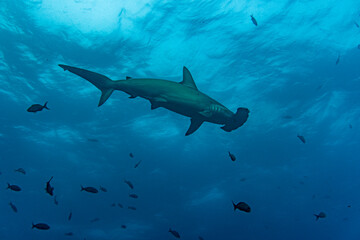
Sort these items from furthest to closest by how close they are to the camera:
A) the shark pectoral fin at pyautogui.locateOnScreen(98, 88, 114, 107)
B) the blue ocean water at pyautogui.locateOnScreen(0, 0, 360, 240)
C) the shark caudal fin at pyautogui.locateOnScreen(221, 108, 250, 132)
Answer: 1. the blue ocean water at pyautogui.locateOnScreen(0, 0, 360, 240)
2. the shark pectoral fin at pyautogui.locateOnScreen(98, 88, 114, 107)
3. the shark caudal fin at pyautogui.locateOnScreen(221, 108, 250, 132)

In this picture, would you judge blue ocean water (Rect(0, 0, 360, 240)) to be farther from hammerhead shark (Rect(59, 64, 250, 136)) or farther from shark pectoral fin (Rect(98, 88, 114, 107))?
hammerhead shark (Rect(59, 64, 250, 136))

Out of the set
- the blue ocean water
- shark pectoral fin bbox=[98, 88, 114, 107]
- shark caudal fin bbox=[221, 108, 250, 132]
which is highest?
the blue ocean water

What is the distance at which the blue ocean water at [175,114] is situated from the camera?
13.0 metres

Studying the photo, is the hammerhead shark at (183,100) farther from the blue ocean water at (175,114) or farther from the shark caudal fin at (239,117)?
the blue ocean water at (175,114)

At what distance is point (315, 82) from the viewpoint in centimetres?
1814

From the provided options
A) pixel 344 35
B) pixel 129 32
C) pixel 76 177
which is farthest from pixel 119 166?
pixel 344 35

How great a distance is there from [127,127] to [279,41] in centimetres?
1285

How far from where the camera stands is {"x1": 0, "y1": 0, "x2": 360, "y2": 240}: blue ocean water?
13.0 metres

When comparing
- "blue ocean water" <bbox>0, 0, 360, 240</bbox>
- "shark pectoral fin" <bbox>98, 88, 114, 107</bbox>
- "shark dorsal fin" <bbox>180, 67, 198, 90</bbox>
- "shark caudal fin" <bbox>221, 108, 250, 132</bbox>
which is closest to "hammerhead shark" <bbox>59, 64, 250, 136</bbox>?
"shark caudal fin" <bbox>221, 108, 250, 132</bbox>

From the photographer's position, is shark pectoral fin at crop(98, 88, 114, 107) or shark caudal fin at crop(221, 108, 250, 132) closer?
shark caudal fin at crop(221, 108, 250, 132)

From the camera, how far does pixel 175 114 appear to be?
19391mm

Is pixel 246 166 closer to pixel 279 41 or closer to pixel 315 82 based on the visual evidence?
pixel 315 82

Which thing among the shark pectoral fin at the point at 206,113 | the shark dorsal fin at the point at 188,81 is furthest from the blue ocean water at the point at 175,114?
the shark pectoral fin at the point at 206,113

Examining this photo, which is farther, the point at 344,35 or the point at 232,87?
the point at 232,87
